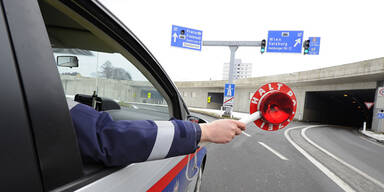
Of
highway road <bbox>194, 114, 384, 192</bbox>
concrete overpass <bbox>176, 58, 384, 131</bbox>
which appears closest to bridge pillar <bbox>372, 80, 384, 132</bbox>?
concrete overpass <bbox>176, 58, 384, 131</bbox>

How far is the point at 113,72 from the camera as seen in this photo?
1896 mm

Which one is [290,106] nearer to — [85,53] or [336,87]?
[85,53]

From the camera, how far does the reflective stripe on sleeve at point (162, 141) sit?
679 millimetres

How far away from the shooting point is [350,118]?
28938mm

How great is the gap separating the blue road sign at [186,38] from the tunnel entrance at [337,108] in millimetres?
15134

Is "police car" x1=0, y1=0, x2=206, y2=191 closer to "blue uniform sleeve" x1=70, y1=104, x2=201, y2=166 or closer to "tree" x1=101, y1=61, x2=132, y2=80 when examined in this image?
"blue uniform sleeve" x1=70, y1=104, x2=201, y2=166

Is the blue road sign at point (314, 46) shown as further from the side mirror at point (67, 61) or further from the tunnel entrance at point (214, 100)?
the tunnel entrance at point (214, 100)

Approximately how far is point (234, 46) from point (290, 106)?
12.5 metres

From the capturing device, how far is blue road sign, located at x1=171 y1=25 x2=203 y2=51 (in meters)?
12.4

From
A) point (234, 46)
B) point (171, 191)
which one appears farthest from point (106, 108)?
point (234, 46)

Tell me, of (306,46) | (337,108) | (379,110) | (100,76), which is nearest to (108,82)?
(100,76)

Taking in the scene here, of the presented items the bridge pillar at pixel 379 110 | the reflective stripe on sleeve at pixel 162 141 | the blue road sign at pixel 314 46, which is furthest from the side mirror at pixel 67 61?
the bridge pillar at pixel 379 110

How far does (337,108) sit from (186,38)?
91.1ft

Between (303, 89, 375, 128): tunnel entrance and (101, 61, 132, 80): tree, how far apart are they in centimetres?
2277
